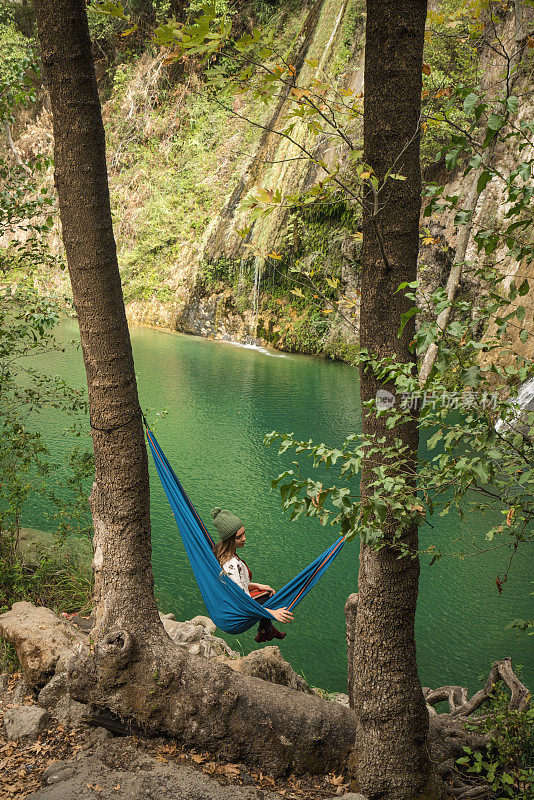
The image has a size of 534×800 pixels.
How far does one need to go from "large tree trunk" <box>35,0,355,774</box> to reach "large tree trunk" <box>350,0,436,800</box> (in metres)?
0.23

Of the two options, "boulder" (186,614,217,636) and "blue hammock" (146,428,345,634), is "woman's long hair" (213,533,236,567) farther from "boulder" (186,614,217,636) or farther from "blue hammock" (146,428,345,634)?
"boulder" (186,614,217,636)

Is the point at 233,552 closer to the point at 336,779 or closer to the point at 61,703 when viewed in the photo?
the point at 61,703

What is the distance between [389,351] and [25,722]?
1.39m

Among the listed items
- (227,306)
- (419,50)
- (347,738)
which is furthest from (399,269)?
(227,306)

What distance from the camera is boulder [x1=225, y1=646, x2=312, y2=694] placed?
1946 millimetres

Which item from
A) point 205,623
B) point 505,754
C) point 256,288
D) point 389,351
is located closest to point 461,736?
point 505,754

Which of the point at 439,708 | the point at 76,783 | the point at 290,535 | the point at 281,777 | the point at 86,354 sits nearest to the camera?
the point at 76,783

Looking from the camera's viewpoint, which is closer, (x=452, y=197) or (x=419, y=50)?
(x=452, y=197)

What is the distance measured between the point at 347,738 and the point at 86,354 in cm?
127

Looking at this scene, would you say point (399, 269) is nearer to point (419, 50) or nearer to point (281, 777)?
point (419, 50)

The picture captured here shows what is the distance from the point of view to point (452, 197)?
2.81 feet

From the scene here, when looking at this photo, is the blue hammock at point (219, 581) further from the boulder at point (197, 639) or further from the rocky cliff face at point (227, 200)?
the rocky cliff face at point (227, 200)

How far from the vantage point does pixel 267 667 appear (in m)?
1.99

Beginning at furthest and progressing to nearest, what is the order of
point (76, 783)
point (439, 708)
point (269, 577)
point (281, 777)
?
point (269, 577)
point (439, 708)
point (281, 777)
point (76, 783)
